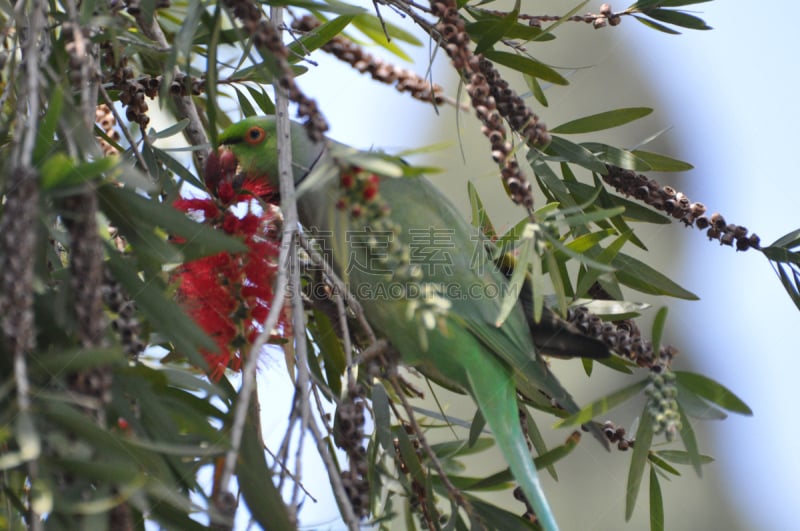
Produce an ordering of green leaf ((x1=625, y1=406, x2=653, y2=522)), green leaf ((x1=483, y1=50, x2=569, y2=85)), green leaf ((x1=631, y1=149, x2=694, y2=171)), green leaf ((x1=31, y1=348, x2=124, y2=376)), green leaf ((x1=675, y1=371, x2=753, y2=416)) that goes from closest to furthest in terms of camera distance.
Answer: green leaf ((x1=31, y1=348, x2=124, y2=376)), green leaf ((x1=675, y1=371, x2=753, y2=416)), green leaf ((x1=625, y1=406, x2=653, y2=522)), green leaf ((x1=483, y1=50, x2=569, y2=85)), green leaf ((x1=631, y1=149, x2=694, y2=171))

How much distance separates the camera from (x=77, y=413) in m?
0.81

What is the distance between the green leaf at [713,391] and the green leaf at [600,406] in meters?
0.06

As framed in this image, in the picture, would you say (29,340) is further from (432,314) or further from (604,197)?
(604,197)

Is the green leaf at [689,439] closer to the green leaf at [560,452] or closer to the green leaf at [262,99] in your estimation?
the green leaf at [560,452]

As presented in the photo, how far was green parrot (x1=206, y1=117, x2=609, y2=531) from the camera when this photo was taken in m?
1.50

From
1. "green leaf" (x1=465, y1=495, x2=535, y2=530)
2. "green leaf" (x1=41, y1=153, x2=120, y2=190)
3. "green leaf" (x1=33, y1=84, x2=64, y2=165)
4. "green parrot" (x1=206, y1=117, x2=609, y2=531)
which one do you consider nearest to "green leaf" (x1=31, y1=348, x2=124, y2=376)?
"green leaf" (x1=41, y1=153, x2=120, y2=190)

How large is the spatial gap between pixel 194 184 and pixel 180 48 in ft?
1.47

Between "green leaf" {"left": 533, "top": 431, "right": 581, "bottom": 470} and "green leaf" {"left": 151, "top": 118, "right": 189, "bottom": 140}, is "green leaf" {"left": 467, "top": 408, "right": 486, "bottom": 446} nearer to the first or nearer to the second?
"green leaf" {"left": 533, "top": 431, "right": 581, "bottom": 470}

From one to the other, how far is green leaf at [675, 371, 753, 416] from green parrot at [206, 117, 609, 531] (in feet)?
0.95

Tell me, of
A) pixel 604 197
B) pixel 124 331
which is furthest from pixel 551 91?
pixel 124 331

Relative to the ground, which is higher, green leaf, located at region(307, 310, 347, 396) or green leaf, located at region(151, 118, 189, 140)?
green leaf, located at region(151, 118, 189, 140)

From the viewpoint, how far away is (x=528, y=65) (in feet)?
4.83

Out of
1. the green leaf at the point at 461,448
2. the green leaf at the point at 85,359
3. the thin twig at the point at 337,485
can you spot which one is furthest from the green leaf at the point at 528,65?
the green leaf at the point at 85,359

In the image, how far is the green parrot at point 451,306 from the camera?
59.2 inches
